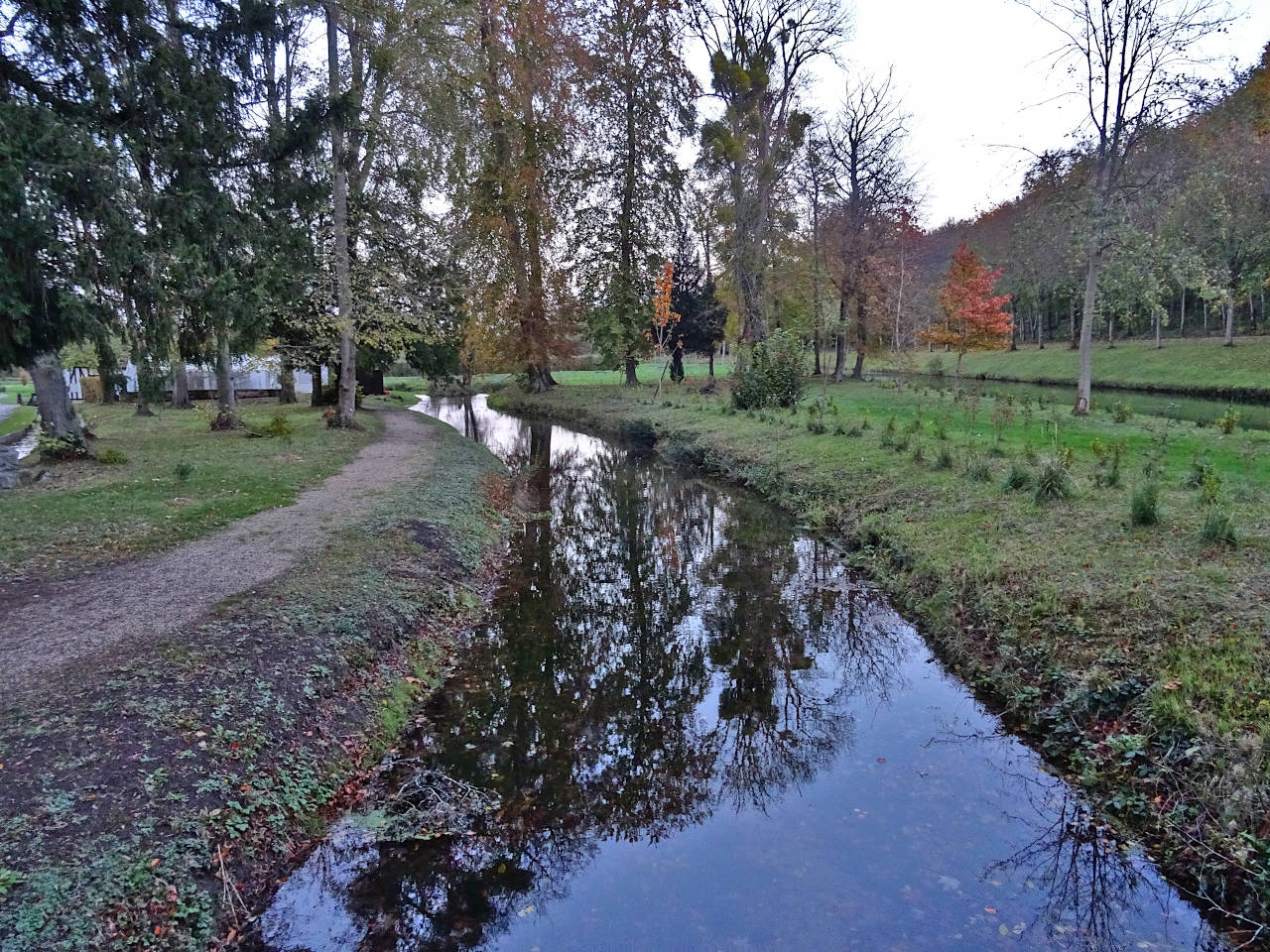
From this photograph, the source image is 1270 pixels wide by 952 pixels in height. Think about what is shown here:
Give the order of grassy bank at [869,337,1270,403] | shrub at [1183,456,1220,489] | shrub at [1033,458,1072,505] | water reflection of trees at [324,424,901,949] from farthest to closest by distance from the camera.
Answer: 1. grassy bank at [869,337,1270,403]
2. shrub at [1033,458,1072,505]
3. shrub at [1183,456,1220,489]
4. water reflection of trees at [324,424,901,949]

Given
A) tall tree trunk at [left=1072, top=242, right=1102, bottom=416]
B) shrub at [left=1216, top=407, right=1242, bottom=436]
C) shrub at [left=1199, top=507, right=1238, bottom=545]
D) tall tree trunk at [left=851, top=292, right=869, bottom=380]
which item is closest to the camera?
shrub at [left=1199, top=507, right=1238, bottom=545]

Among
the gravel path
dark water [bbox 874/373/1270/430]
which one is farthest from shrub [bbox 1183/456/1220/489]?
the gravel path

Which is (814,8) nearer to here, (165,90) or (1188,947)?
(165,90)

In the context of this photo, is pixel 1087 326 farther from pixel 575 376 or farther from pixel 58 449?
pixel 575 376

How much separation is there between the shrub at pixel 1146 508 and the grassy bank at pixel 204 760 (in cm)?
719

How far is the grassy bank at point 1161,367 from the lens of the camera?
25625 millimetres

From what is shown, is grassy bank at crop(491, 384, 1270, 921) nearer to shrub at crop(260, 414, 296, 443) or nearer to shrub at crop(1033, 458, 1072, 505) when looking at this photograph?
shrub at crop(1033, 458, 1072, 505)

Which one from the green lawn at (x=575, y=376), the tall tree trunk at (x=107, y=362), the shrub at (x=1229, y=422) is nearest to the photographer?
the tall tree trunk at (x=107, y=362)

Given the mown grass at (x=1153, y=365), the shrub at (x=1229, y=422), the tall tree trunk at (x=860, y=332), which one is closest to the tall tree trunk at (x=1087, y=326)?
the shrub at (x=1229, y=422)

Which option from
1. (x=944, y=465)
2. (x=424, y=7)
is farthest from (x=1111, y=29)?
(x=424, y=7)

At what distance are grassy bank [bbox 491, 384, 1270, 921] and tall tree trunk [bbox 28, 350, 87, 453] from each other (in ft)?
43.2

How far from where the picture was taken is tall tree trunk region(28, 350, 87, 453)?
41.1 feet

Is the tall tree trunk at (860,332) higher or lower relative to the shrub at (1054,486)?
higher

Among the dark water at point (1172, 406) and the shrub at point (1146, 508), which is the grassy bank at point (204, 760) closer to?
the shrub at point (1146, 508)
